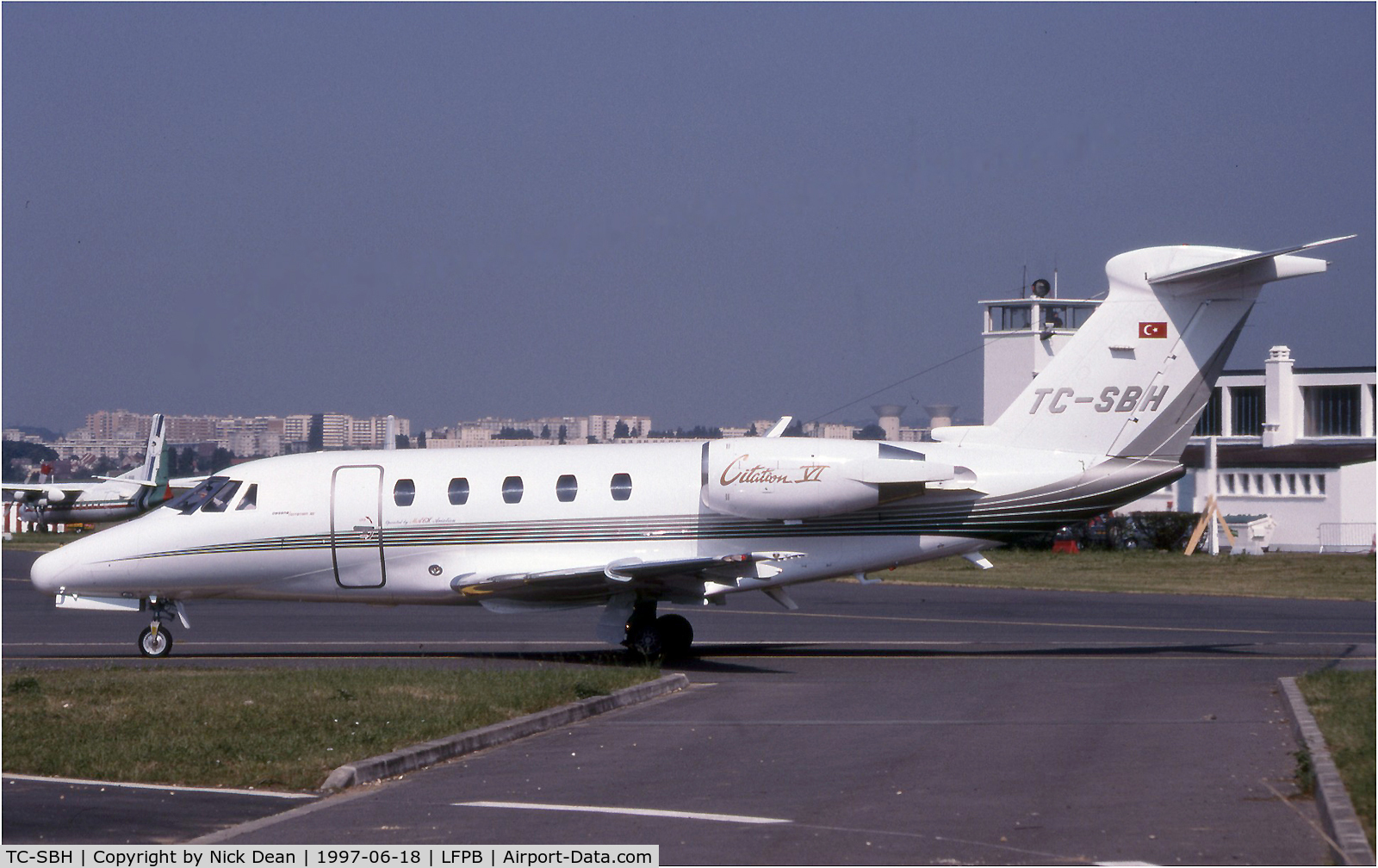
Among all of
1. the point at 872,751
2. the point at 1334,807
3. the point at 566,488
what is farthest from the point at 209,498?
the point at 1334,807

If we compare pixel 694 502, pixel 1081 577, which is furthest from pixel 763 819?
pixel 1081 577

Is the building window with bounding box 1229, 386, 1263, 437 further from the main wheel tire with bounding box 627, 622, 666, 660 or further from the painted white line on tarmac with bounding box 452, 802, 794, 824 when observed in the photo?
the painted white line on tarmac with bounding box 452, 802, 794, 824

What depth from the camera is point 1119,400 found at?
1942 centimetres

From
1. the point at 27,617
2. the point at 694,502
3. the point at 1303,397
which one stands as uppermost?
the point at 1303,397

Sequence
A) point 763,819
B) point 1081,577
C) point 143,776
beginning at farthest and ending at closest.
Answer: point 1081,577
point 143,776
point 763,819

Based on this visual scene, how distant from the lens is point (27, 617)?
2739 centimetres

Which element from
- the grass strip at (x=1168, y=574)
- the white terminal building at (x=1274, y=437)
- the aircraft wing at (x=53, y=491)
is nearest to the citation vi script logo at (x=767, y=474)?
the grass strip at (x=1168, y=574)

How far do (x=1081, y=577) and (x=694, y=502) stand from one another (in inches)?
842

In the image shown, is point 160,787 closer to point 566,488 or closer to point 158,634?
point 566,488

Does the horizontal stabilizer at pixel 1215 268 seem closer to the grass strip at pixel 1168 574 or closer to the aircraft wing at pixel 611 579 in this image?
the aircraft wing at pixel 611 579

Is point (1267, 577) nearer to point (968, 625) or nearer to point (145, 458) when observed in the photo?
point (968, 625)

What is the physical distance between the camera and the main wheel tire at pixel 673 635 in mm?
19516

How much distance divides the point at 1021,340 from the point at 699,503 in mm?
43967

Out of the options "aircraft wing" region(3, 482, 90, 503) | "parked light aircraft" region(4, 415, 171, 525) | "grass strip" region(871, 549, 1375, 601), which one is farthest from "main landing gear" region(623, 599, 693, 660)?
"aircraft wing" region(3, 482, 90, 503)
